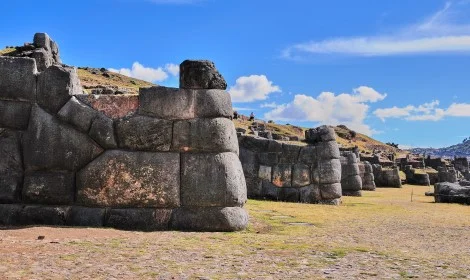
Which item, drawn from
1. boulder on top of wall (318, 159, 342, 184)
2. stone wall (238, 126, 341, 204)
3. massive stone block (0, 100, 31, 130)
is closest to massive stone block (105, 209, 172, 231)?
massive stone block (0, 100, 31, 130)

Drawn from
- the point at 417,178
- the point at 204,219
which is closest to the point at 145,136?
the point at 204,219

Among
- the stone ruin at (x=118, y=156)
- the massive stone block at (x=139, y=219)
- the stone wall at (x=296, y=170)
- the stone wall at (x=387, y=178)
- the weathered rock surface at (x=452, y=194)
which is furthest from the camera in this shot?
the stone wall at (x=387, y=178)

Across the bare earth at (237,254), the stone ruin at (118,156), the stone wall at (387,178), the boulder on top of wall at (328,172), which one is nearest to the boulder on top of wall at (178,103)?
the stone ruin at (118,156)

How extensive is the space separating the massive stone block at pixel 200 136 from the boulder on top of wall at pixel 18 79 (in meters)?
2.75

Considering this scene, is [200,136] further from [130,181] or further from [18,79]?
[18,79]

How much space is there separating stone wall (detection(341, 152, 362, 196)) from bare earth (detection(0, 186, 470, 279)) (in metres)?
13.6

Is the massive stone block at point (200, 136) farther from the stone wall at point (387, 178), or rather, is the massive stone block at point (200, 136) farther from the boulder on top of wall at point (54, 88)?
the stone wall at point (387, 178)

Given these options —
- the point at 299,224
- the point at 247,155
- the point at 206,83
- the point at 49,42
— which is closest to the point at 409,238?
the point at 299,224

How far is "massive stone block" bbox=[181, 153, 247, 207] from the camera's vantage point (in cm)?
861

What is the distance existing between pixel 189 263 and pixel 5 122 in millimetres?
5238

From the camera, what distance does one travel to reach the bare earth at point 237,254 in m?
5.23

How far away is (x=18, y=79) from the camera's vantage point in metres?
9.02

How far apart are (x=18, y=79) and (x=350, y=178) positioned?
58.3 feet

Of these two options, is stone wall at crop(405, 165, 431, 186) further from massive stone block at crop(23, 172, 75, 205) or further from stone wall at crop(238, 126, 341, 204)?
massive stone block at crop(23, 172, 75, 205)
